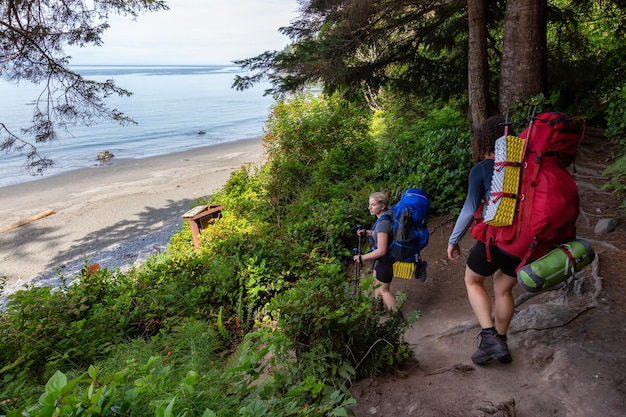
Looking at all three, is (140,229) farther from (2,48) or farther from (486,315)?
(486,315)

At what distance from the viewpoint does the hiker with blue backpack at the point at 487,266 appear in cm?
266

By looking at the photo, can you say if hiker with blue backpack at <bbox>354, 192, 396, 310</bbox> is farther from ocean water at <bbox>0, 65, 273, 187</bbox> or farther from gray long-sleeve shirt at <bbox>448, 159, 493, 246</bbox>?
ocean water at <bbox>0, 65, 273, 187</bbox>

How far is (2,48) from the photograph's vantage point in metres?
6.08

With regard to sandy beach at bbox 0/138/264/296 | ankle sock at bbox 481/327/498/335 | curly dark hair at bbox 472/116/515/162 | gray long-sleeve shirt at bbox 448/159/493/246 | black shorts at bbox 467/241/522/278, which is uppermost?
curly dark hair at bbox 472/116/515/162

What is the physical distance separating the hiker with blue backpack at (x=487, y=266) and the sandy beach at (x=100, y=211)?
802 cm

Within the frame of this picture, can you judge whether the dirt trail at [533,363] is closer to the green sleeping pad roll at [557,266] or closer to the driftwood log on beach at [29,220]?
the green sleeping pad roll at [557,266]

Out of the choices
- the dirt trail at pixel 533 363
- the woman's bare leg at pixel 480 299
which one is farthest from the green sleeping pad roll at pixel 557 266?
the dirt trail at pixel 533 363

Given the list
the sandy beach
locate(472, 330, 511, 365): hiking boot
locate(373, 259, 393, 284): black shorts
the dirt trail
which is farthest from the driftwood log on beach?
locate(472, 330, 511, 365): hiking boot

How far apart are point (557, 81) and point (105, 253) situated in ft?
44.6

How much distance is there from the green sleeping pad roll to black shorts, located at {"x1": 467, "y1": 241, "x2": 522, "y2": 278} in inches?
8.6

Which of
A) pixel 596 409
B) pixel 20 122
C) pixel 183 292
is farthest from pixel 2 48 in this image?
pixel 20 122

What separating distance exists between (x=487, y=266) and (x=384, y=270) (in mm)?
1494

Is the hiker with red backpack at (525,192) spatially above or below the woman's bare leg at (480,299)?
above

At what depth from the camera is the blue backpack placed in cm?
390
